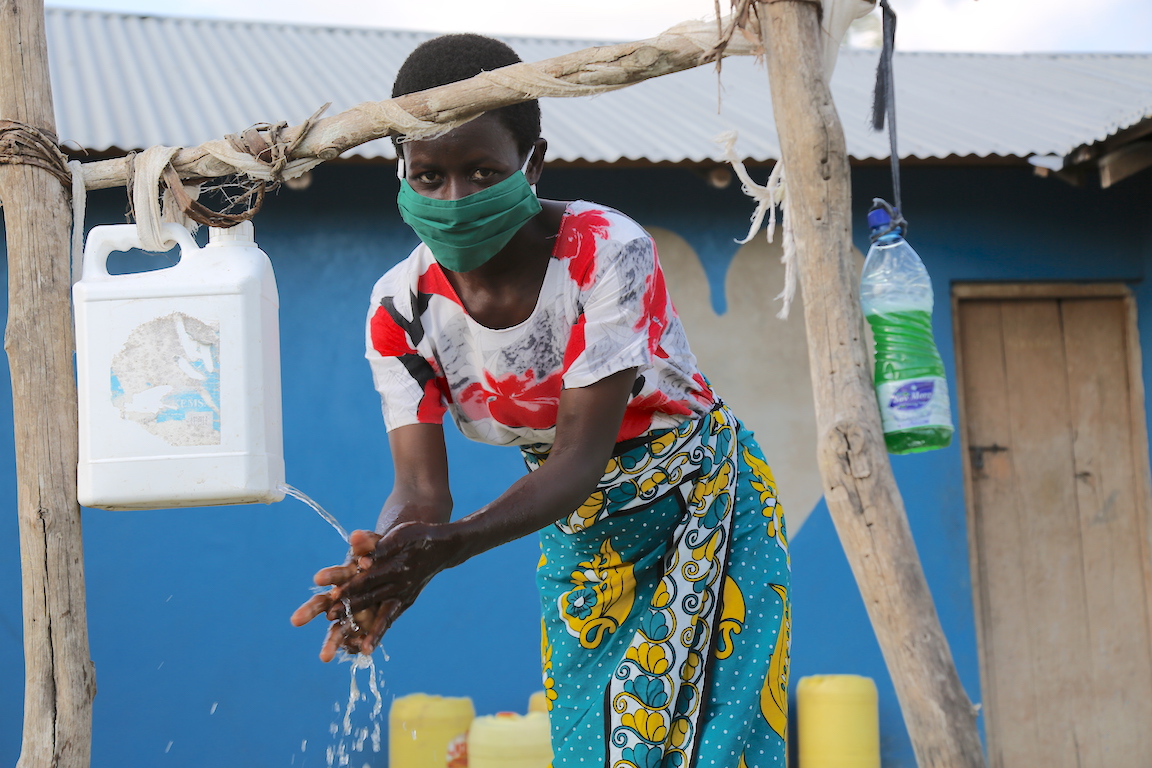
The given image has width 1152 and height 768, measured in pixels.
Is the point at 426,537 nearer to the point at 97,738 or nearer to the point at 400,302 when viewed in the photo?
the point at 400,302

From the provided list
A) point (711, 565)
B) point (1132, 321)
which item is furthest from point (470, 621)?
point (1132, 321)

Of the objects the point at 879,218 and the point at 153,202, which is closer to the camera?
the point at 879,218

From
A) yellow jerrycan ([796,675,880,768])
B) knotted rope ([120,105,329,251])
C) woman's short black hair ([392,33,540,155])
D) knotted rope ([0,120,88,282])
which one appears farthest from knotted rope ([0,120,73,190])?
yellow jerrycan ([796,675,880,768])

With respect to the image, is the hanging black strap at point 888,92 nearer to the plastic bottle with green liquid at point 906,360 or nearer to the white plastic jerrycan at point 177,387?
the plastic bottle with green liquid at point 906,360

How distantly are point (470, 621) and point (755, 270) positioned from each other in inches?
81.9

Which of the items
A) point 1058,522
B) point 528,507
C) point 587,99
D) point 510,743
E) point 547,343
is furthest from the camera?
point 587,99

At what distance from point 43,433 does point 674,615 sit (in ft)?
4.85

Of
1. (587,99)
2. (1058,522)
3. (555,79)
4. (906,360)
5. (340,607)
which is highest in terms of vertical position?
(587,99)

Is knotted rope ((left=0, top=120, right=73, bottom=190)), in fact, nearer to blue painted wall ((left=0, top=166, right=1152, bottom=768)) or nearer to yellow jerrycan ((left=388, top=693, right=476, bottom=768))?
blue painted wall ((left=0, top=166, right=1152, bottom=768))

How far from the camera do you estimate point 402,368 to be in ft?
6.88

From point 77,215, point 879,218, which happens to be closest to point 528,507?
point 879,218

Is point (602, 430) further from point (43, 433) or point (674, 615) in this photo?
point (43, 433)

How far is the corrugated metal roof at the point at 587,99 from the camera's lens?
459 centimetres

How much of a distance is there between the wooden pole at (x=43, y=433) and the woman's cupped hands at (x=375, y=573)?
1.15 metres
